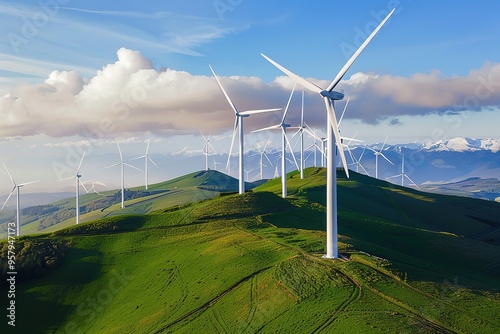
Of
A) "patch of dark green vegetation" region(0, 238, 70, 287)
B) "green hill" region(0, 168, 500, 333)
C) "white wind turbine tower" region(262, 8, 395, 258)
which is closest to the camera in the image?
"green hill" region(0, 168, 500, 333)

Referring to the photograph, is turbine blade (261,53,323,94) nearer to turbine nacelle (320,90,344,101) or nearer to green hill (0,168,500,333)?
turbine nacelle (320,90,344,101)

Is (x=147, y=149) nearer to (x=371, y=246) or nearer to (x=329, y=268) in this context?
(x=371, y=246)

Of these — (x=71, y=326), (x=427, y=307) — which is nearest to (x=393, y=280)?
(x=427, y=307)

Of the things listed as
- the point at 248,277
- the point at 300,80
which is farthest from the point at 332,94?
the point at 248,277

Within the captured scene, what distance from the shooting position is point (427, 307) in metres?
51.3

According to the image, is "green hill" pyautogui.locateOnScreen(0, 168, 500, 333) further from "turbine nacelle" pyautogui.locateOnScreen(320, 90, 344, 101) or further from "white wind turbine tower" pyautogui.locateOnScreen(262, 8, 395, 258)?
"turbine nacelle" pyautogui.locateOnScreen(320, 90, 344, 101)

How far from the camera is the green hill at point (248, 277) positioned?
5106 cm

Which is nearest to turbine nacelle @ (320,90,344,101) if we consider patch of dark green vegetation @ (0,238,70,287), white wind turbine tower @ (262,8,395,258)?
white wind turbine tower @ (262,8,395,258)

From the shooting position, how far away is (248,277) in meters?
63.2

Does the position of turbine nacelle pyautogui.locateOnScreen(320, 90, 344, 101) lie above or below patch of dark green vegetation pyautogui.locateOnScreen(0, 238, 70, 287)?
above

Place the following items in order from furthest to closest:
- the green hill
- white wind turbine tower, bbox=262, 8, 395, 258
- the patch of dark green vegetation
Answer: the patch of dark green vegetation < white wind turbine tower, bbox=262, 8, 395, 258 < the green hill

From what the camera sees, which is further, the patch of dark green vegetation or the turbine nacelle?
the patch of dark green vegetation

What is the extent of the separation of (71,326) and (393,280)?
47845mm

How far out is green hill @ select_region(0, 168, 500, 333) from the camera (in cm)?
5106
